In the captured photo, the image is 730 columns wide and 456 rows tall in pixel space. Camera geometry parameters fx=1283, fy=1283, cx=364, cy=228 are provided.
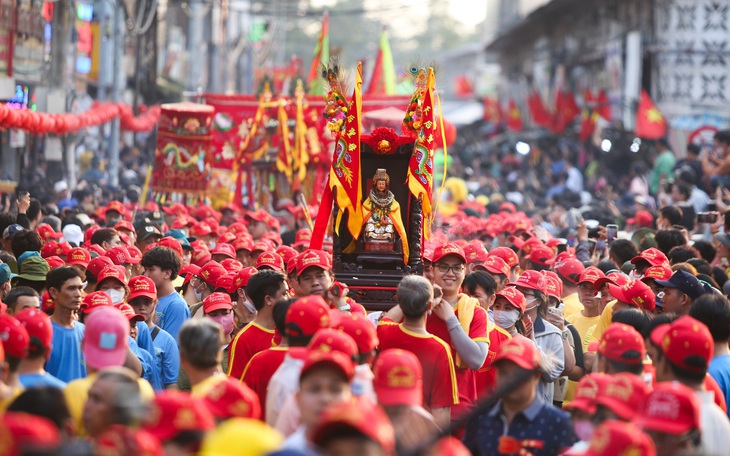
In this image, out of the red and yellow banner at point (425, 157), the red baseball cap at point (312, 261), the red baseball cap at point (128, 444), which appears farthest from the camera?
the red and yellow banner at point (425, 157)

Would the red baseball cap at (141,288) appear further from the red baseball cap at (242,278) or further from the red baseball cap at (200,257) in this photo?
the red baseball cap at (200,257)

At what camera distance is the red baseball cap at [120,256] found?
11.7 metres

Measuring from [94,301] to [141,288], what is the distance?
689 mm

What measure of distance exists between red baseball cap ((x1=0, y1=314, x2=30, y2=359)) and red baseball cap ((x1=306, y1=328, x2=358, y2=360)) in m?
1.58

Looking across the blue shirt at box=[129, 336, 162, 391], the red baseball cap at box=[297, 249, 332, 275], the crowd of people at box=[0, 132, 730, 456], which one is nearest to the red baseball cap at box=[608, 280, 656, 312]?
the crowd of people at box=[0, 132, 730, 456]

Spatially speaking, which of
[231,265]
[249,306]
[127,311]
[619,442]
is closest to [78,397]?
[127,311]

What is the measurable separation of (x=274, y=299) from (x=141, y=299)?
1300mm

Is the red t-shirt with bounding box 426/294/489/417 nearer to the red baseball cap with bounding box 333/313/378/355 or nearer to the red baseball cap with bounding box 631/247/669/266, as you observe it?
the red baseball cap with bounding box 333/313/378/355

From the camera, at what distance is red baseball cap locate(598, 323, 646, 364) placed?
7.09m

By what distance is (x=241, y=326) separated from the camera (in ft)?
33.5

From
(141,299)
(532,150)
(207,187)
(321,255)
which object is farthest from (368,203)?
(532,150)

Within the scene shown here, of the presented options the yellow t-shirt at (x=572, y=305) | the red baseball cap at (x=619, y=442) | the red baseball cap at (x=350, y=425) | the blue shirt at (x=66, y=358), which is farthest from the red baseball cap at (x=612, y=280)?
the red baseball cap at (x=350, y=425)

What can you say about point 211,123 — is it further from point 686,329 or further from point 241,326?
point 686,329

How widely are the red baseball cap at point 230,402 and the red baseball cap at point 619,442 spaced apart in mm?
1655
